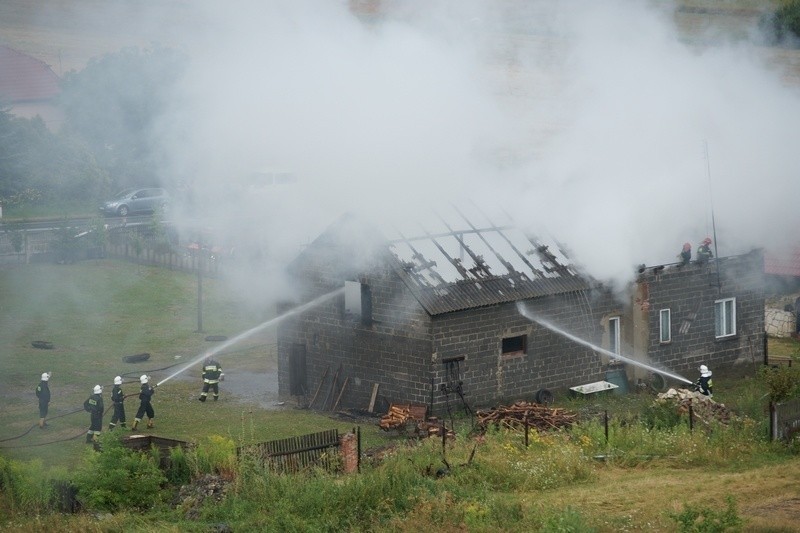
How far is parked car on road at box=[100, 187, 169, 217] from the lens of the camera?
155 ft

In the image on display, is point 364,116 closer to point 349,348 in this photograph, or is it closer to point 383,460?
point 349,348

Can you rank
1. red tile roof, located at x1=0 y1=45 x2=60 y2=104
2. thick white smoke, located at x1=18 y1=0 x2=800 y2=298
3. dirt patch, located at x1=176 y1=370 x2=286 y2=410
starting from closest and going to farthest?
dirt patch, located at x1=176 y1=370 x2=286 y2=410, thick white smoke, located at x1=18 y1=0 x2=800 y2=298, red tile roof, located at x1=0 y1=45 x2=60 y2=104

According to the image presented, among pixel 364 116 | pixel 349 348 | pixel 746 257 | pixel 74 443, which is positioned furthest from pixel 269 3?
pixel 746 257

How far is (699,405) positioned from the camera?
25750 mm

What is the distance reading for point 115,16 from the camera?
87.2 feet

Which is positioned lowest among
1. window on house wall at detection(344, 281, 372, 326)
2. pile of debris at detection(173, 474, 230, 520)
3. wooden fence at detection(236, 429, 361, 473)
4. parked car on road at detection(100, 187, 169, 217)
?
pile of debris at detection(173, 474, 230, 520)

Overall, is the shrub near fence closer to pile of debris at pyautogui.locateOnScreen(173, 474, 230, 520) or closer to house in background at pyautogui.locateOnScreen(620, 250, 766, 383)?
house in background at pyautogui.locateOnScreen(620, 250, 766, 383)

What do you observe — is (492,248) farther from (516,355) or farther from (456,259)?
(516,355)

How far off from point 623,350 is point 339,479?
10.7 metres

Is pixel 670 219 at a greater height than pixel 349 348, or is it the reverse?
pixel 670 219

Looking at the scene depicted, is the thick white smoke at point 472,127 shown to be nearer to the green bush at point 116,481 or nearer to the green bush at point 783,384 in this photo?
the green bush at point 783,384

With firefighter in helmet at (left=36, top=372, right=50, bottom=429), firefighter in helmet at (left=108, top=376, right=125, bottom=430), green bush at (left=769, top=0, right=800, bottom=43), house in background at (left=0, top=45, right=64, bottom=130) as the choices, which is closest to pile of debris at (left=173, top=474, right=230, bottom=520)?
firefighter in helmet at (left=108, top=376, right=125, bottom=430)

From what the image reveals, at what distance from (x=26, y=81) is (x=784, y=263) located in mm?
23029

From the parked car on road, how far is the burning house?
19899 millimetres
